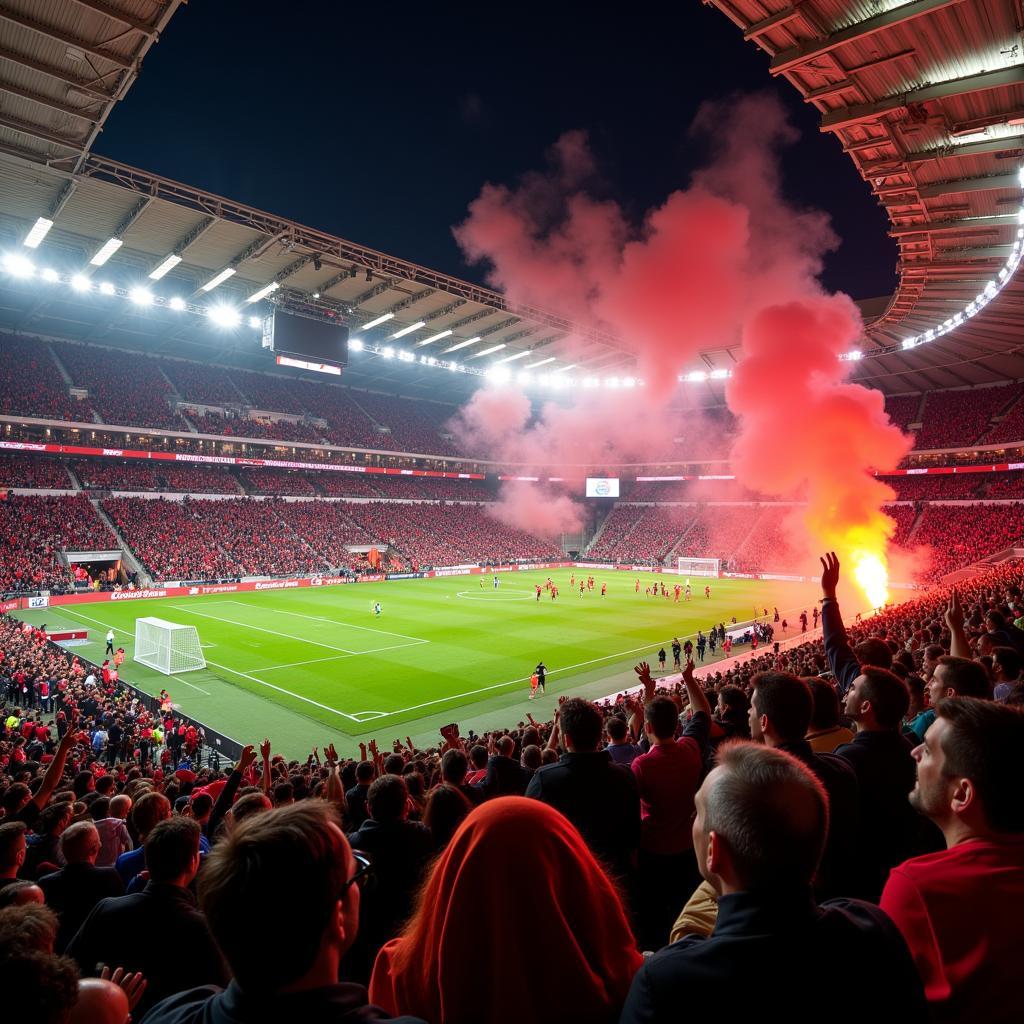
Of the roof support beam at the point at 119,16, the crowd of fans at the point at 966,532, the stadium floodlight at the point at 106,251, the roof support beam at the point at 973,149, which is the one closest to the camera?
the roof support beam at the point at 973,149

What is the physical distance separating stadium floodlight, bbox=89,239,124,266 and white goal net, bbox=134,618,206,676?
66.9 ft

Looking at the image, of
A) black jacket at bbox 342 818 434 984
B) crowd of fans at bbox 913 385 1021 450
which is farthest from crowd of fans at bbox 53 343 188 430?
crowd of fans at bbox 913 385 1021 450

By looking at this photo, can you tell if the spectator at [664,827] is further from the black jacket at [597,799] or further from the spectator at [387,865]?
the spectator at [387,865]

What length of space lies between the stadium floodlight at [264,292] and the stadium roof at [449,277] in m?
0.19

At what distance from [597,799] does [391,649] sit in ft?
81.0

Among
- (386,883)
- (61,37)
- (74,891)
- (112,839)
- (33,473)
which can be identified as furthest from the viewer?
(33,473)

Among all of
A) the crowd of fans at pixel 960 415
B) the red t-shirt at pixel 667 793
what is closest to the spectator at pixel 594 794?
the red t-shirt at pixel 667 793

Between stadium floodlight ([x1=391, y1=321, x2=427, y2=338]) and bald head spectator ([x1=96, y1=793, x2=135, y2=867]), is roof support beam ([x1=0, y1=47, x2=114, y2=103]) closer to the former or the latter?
bald head spectator ([x1=96, y1=793, x2=135, y2=867])

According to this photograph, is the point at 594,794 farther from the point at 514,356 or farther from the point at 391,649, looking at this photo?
the point at 514,356

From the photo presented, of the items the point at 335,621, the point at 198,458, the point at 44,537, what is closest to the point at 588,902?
the point at 335,621

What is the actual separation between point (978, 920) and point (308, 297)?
1847 inches

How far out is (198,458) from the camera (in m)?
52.0

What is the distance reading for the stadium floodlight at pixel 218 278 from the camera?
122 ft

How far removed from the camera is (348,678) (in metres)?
22.8
